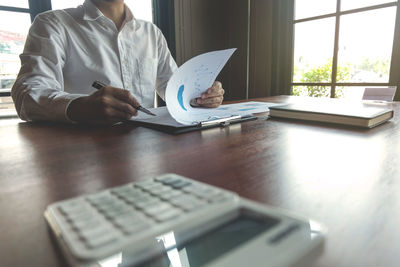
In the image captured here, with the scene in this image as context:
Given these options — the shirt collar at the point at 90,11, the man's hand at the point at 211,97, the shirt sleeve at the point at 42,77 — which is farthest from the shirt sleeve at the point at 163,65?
the man's hand at the point at 211,97

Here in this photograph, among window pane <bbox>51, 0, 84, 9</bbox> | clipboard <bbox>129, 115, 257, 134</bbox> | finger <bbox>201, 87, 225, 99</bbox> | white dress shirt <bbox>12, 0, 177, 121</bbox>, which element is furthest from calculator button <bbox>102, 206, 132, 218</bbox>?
window pane <bbox>51, 0, 84, 9</bbox>

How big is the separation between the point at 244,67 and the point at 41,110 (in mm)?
2593

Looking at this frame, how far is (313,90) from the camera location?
2.62 metres

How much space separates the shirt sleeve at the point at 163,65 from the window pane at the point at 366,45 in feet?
5.38

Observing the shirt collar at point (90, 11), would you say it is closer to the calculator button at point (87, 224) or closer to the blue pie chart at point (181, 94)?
the blue pie chart at point (181, 94)

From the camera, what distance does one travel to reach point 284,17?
2707 mm

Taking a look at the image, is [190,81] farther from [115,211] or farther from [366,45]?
[366,45]

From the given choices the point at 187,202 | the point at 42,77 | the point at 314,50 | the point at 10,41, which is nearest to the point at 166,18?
the point at 10,41

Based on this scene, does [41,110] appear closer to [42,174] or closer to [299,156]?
[42,174]

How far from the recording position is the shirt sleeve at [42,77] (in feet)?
2.43

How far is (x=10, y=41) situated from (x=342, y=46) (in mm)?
2701

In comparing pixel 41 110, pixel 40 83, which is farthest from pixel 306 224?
pixel 40 83

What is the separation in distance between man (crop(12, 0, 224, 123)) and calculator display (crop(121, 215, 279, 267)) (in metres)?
0.53

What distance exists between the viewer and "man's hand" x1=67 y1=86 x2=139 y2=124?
0.65m
